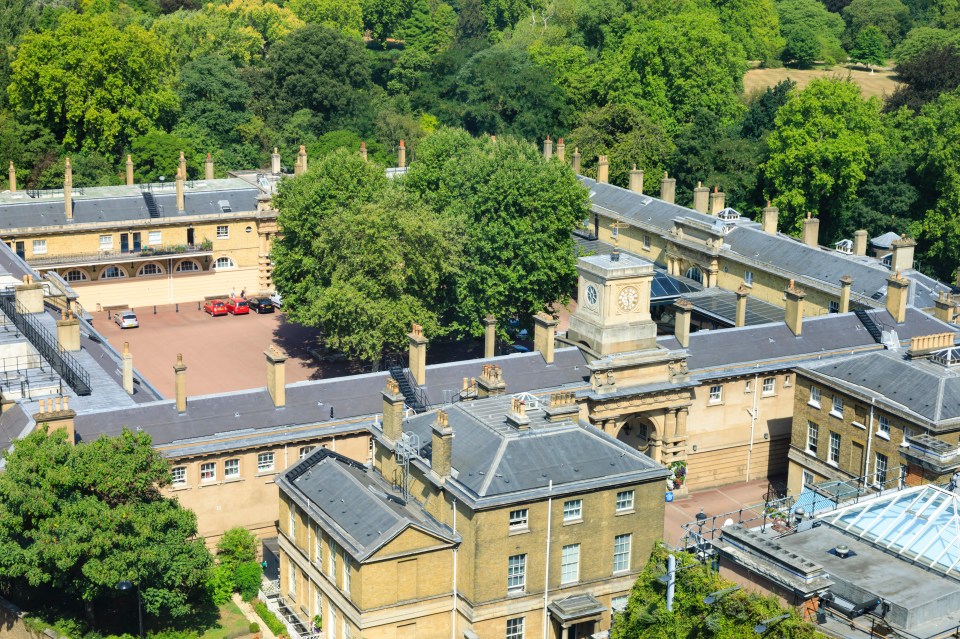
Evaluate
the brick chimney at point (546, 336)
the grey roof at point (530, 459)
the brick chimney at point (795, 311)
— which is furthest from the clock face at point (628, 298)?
the grey roof at point (530, 459)

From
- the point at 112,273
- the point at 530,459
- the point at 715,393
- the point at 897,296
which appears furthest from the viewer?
the point at 112,273

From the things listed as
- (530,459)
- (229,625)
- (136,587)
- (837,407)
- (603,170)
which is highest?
(603,170)

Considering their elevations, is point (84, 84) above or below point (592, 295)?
above

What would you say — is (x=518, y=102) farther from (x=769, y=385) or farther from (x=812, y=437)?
(x=812, y=437)

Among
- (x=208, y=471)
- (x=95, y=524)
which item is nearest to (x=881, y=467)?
(x=208, y=471)

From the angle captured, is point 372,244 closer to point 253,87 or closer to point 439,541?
point 439,541

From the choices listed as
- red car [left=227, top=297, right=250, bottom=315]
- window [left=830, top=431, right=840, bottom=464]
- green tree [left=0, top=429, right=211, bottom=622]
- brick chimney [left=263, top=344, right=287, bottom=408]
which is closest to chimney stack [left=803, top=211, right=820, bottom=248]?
window [left=830, top=431, right=840, bottom=464]

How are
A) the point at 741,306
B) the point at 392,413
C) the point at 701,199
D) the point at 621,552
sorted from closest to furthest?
the point at 621,552
the point at 392,413
the point at 741,306
the point at 701,199

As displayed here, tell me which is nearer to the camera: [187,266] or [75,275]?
[75,275]
